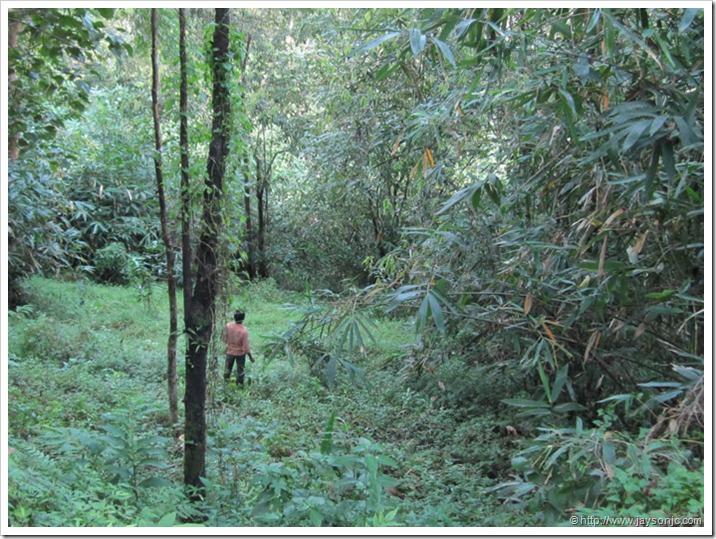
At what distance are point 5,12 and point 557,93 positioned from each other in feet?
7.31

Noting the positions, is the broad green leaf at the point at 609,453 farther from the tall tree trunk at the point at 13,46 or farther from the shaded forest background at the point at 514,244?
the tall tree trunk at the point at 13,46

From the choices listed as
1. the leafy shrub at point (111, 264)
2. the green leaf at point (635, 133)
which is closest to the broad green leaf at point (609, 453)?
the green leaf at point (635, 133)

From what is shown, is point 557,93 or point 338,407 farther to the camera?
point 338,407

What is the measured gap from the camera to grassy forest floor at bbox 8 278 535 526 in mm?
2662

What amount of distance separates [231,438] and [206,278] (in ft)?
5.04

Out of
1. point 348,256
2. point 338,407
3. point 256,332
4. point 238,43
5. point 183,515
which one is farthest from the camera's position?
point 348,256

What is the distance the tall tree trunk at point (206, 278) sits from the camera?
2969 millimetres

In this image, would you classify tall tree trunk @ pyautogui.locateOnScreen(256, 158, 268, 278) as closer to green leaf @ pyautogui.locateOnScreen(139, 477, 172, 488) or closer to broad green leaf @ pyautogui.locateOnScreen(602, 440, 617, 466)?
green leaf @ pyautogui.locateOnScreen(139, 477, 172, 488)

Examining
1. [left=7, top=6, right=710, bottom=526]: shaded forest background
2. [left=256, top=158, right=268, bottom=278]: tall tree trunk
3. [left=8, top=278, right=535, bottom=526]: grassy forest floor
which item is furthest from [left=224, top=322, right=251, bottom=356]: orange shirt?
[left=256, top=158, right=268, bottom=278]: tall tree trunk


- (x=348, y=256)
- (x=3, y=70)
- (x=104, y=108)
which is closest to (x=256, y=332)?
(x=348, y=256)

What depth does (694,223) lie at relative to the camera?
2.37m

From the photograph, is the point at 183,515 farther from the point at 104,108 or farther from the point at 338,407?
the point at 104,108

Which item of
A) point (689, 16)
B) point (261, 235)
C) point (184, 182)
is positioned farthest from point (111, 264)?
point (689, 16)

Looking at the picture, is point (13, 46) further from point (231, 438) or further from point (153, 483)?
point (231, 438)
